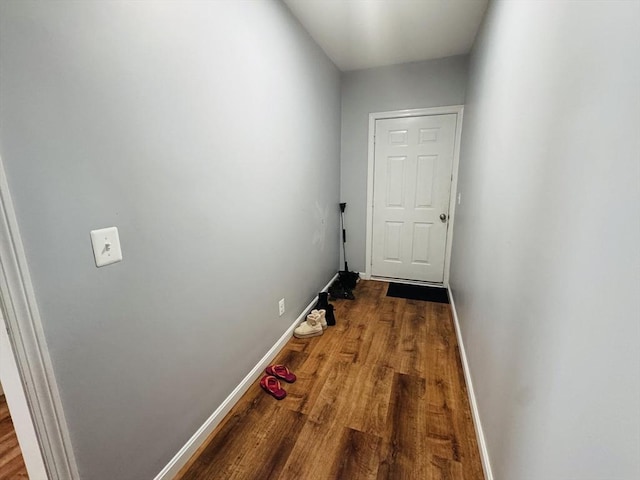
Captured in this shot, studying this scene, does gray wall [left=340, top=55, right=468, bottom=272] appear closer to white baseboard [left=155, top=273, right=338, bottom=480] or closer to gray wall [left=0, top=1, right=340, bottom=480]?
gray wall [left=0, top=1, right=340, bottom=480]

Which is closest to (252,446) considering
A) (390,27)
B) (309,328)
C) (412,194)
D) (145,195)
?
(309,328)

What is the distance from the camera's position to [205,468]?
1.34 metres

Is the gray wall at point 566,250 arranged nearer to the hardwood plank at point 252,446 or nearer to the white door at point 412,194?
the hardwood plank at point 252,446

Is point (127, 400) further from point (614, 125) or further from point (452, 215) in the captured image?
point (452, 215)

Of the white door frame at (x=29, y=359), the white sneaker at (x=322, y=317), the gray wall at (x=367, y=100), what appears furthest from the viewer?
the gray wall at (x=367, y=100)

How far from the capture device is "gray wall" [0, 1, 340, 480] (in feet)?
2.62

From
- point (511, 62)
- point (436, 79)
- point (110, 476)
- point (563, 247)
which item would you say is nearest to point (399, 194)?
point (436, 79)

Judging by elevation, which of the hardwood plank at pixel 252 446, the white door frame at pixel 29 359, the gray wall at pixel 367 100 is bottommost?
the hardwood plank at pixel 252 446

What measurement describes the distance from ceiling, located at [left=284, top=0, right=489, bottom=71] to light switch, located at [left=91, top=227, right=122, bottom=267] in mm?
2031

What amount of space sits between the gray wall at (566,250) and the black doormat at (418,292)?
1.79 meters

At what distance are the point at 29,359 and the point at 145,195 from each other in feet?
1.99

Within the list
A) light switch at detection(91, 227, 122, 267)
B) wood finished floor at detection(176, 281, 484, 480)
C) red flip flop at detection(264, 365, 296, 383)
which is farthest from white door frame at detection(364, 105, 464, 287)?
light switch at detection(91, 227, 122, 267)

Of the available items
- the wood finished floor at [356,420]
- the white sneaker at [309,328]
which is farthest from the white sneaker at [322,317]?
the wood finished floor at [356,420]

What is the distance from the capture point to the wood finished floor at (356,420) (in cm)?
133
